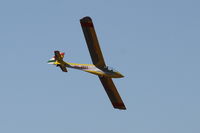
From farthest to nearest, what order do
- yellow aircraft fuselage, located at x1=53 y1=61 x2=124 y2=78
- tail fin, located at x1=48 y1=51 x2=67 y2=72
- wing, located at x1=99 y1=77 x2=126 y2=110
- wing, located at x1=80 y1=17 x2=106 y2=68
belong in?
wing, located at x1=99 y1=77 x2=126 y2=110 → tail fin, located at x1=48 y1=51 x2=67 y2=72 → yellow aircraft fuselage, located at x1=53 y1=61 x2=124 y2=78 → wing, located at x1=80 y1=17 x2=106 y2=68

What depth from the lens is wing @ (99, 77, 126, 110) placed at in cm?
7091

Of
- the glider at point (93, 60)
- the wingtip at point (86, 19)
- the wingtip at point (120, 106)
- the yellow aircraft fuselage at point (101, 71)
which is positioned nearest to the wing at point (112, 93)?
the wingtip at point (120, 106)

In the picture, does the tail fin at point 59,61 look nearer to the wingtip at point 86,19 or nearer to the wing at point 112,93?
the wing at point 112,93

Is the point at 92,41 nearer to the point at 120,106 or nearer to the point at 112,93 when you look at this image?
the point at 112,93

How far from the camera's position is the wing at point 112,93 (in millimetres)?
70906

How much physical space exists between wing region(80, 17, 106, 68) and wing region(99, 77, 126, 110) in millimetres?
6378

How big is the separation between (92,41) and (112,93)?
520 inches

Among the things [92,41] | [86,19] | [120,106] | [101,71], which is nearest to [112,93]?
[120,106]

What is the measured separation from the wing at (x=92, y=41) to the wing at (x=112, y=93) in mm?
6378

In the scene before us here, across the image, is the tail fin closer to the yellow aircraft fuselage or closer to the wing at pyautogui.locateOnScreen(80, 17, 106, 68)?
the yellow aircraft fuselage

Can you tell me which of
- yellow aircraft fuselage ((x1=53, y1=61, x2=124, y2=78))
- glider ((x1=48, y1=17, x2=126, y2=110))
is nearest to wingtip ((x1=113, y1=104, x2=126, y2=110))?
glider ((x1=48, y1=17, x2=126, y2=110))

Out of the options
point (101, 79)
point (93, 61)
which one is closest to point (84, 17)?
point (93, 61)

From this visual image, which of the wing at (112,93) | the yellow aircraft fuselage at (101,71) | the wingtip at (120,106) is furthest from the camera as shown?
the wingtip at (120,106)

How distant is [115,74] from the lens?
64.0 m
